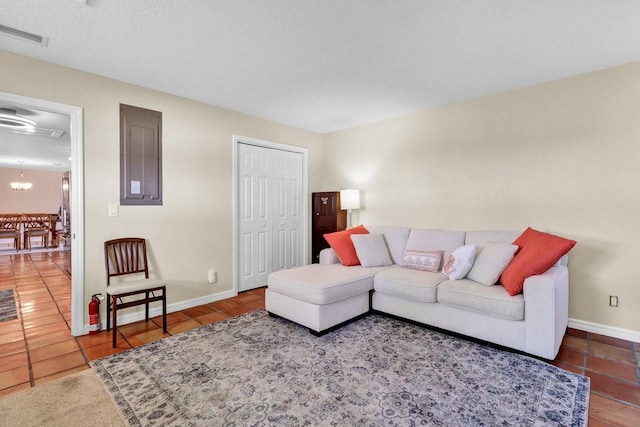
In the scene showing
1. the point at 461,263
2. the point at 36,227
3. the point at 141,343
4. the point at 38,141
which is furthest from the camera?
the point at 36,227

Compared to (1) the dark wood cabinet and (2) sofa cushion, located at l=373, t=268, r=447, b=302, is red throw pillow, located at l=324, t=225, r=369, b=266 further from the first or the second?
(1) the dark wood cabinet

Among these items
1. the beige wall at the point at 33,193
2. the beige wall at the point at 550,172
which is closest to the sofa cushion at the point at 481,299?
the beige wall at the point at 550,172

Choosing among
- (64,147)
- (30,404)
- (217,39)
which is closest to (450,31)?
(217,39)

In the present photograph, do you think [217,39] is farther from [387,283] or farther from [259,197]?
[387,283]

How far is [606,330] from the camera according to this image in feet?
9.07

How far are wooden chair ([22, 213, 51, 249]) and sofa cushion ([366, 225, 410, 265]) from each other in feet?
30.3

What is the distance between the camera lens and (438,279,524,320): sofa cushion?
233 cm

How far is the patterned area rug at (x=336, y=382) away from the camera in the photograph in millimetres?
1686

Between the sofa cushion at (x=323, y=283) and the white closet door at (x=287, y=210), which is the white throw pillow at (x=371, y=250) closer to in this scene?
the sofa cushion at (x=323, y=283)

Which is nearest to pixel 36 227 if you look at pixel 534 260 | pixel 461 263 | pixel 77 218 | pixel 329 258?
pixel 77 218

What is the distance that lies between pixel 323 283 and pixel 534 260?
175 cm

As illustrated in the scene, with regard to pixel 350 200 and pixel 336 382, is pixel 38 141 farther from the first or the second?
pixel 336 382

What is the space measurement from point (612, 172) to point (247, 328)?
12.1ft

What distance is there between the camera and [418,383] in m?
1.99
